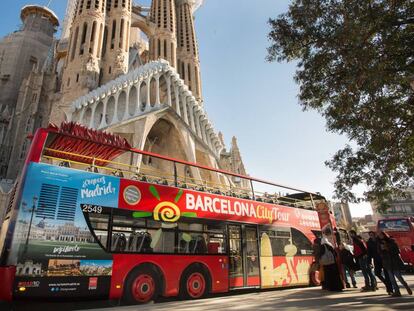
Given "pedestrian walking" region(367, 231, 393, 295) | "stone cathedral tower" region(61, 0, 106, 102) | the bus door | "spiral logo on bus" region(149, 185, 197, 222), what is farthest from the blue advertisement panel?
"stone cathedral tower" region(61, 0, 106, 102)

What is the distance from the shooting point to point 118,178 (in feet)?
23.8

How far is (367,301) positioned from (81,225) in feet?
21.2

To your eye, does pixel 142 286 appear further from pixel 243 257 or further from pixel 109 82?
pixel 109 82

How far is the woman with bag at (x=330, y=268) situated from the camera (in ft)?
28.1

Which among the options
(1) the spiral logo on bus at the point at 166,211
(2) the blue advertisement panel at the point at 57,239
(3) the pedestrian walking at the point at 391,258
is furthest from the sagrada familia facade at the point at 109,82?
(3) the pedestrian walking at the point at 391,258

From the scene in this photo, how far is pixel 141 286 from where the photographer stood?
22.5ft

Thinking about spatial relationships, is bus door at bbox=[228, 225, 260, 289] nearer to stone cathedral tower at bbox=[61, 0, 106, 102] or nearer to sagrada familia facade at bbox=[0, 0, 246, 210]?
sagrada familia facade at bbox=[0, 0, 246, 210]

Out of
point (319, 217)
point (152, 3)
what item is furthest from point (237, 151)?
point (319, 217)

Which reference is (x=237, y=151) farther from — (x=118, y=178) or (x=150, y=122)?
(x=118, y=178)

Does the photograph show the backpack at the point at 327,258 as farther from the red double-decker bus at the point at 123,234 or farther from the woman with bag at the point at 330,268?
the red double-decker bus at the point at 123,234

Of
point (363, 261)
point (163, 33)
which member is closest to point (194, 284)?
point (363, 261)

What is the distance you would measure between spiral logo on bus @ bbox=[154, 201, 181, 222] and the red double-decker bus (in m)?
0.03

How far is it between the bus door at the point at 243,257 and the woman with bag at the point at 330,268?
6.26 ft

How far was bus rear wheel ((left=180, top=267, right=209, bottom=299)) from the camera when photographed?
7.55 metres
